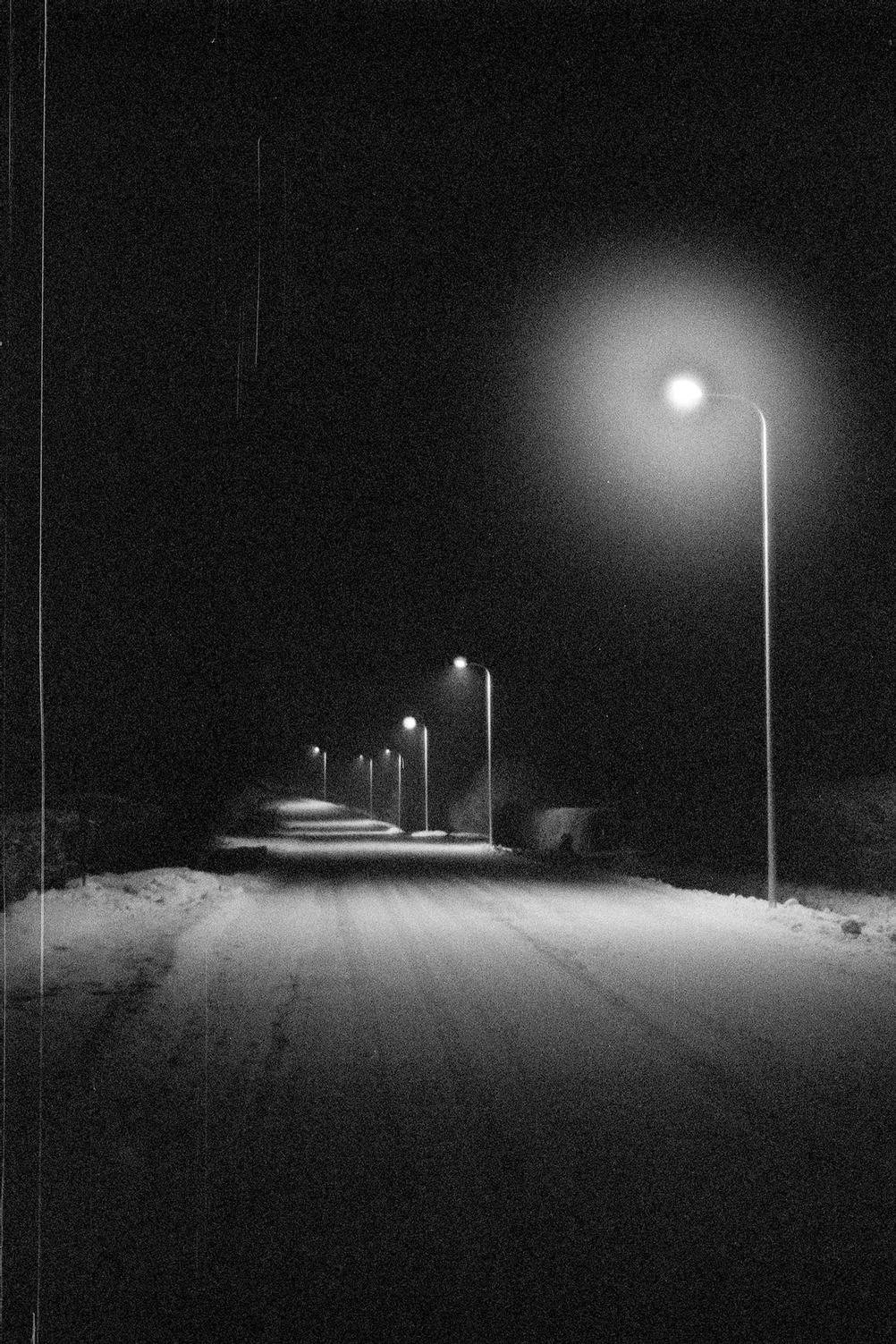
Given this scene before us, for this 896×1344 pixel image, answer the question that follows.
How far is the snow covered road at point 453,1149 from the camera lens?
5.16 metres

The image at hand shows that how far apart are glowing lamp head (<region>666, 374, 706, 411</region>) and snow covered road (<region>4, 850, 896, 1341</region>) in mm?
8467

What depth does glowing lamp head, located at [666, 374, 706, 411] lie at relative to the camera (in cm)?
1961

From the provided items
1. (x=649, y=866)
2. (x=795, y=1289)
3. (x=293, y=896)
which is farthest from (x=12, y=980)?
(x=649, y=866)

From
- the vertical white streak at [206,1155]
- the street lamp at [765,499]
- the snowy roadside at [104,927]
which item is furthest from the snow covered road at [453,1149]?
the street lamp at [765,499]

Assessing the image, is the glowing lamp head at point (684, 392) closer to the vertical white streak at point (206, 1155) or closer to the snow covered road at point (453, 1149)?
the snow covered road at point (453, 1149)

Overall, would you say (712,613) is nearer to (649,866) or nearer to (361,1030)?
(649,866)

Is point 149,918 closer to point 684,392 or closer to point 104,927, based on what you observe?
point 104,927

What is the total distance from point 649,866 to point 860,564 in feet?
83.8

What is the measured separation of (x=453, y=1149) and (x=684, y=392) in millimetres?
14512

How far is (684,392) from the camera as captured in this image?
1969 cm

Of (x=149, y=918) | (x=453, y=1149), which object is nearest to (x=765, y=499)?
(x=149, y=918)

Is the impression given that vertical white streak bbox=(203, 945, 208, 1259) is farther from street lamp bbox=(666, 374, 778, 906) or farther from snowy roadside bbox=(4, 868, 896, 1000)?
street lamp bbox=(666, 374, 778, 906)

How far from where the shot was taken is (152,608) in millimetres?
79438

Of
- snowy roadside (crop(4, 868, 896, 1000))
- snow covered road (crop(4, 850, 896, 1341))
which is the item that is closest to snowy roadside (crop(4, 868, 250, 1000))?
snowy roadside (crop(4, 868, 896, 1000))
